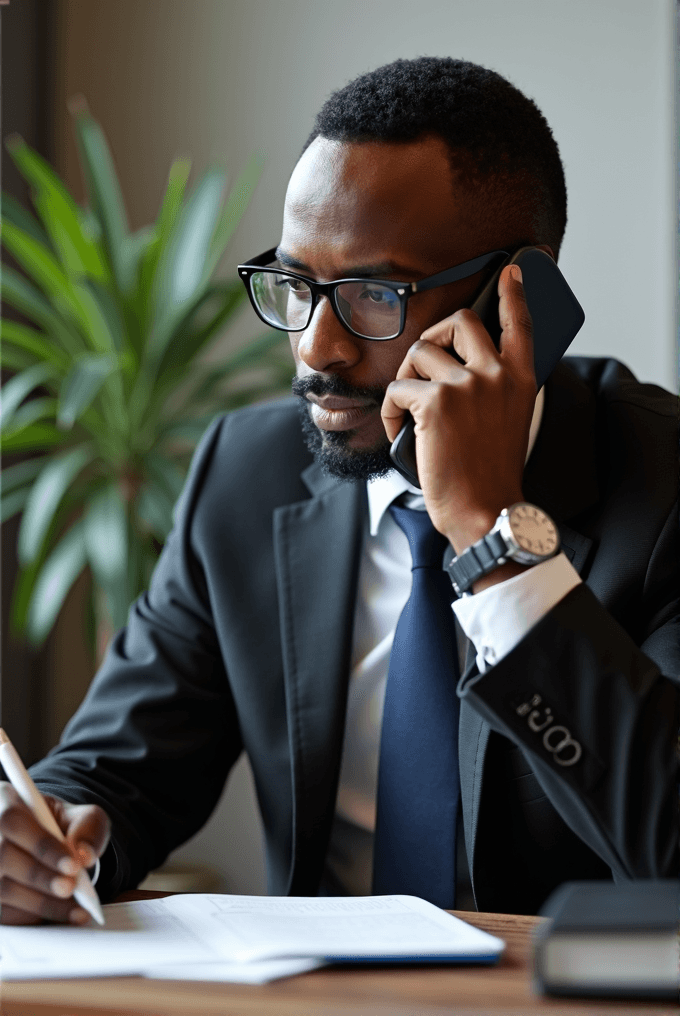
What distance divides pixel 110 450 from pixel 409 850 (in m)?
1.40

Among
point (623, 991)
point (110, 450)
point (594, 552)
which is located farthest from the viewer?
point (110, 450)

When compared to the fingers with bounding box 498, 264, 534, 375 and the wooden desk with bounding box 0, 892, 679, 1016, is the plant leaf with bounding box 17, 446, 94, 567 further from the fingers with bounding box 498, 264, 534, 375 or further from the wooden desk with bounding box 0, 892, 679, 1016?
the wooden desk with bounding box 0, 892, 679, 1016

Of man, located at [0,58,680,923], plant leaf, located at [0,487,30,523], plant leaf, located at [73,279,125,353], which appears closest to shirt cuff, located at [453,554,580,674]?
man, located at [0,58,680,923]

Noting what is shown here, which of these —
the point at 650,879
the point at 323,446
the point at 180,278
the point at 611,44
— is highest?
the point at 611,44

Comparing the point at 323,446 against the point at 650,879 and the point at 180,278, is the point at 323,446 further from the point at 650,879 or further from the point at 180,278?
the point at 180,278

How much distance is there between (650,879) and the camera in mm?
792

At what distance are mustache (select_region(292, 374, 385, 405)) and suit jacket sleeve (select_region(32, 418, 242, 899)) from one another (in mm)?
369

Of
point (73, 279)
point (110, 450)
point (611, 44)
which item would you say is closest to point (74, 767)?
point (110, 450)

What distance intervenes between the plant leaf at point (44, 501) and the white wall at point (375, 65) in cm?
67

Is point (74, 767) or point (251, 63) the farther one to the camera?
point (251, 63)

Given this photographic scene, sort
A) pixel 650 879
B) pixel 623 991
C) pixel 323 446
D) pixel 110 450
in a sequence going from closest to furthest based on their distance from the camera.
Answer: pixel 623 991 < pixel 650 879 < pixel 323 446 < pixel 110 450

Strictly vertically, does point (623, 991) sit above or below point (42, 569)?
above

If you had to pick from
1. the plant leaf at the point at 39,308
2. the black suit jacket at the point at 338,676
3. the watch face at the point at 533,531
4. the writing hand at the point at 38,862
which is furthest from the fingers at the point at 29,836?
the plant leaf at the point at 39,308

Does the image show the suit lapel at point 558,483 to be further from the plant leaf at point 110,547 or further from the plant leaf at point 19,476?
the plant leaf at point 19,476
